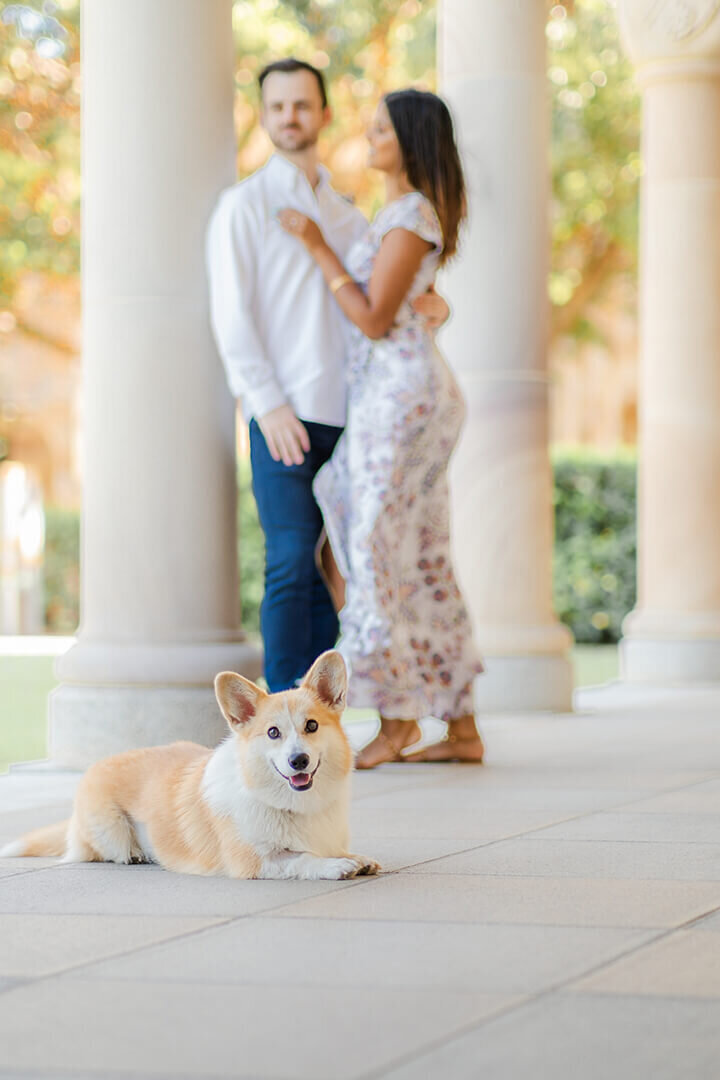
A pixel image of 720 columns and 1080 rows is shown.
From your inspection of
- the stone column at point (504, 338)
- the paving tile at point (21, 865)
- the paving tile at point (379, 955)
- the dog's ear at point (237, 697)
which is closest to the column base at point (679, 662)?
the stone column at point (504, 338)

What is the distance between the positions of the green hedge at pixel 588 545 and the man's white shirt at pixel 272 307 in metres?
13.2

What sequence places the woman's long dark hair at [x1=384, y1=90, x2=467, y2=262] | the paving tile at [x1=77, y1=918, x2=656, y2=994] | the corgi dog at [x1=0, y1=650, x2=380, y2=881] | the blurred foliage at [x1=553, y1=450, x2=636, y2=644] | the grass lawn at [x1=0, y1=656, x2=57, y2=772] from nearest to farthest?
the paving tile at [x1=77, y1=918, x2=656, y2=994]
the corgi dog at [x1=0, y1=650, x2=380, y2=881]
the woman's long dark hair at [x1=384, y1=90, x2=467, y2=262]
the grass lawn at [x1=0, y1=656, x2=57, y2=772]
the blurred foliage at [x1=553, y1=450, x2=636, y2=644]

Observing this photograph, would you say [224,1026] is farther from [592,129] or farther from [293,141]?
[592,129]

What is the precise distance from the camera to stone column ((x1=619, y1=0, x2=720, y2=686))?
43.7ft

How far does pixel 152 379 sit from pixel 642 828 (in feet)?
9.74

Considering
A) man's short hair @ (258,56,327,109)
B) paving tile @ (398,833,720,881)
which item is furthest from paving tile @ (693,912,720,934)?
man's short hair @ (258,56,327,109)

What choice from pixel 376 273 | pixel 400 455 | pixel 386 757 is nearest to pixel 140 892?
pixel 386 757

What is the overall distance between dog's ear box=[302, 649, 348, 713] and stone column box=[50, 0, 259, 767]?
2.63m

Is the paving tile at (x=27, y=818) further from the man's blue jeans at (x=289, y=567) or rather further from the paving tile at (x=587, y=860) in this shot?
the paving tile at (x=587, y=860)

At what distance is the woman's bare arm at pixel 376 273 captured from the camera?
281 inches

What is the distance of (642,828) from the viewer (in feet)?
17.9

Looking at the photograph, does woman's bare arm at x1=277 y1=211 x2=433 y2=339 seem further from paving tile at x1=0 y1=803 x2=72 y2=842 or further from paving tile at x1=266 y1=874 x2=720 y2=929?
paving tile at x1=266 y1=874 x2=720 y2=929

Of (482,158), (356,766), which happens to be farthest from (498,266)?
(356,766)

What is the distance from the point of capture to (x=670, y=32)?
13266 millimetres
